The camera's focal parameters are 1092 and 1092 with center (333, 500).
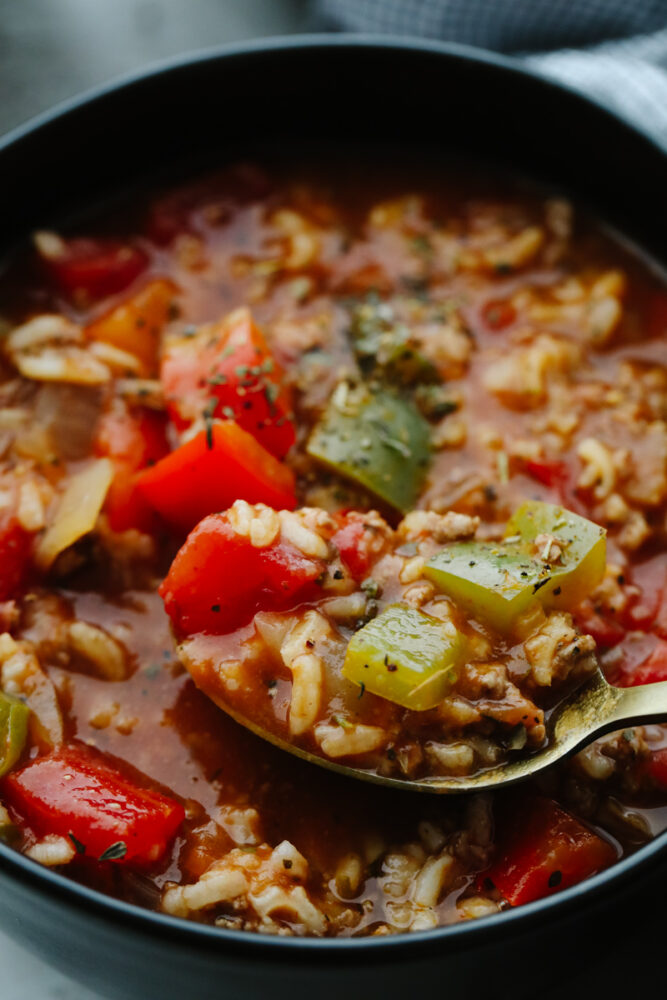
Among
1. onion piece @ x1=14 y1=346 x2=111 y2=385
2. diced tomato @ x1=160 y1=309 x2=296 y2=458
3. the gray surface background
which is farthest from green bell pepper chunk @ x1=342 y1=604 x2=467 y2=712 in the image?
the gray surface background

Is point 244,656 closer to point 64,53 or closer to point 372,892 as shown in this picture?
point 372,892

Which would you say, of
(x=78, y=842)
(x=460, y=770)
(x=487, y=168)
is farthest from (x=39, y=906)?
(x=487, y=168)

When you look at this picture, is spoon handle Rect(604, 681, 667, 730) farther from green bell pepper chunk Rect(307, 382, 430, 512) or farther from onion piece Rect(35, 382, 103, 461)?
onion piece Rect(35, 382, 103, 461)

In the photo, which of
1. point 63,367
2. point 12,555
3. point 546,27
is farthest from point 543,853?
point 546,27

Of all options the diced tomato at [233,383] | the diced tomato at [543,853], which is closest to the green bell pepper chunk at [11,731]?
the diced tomato at [233,383]

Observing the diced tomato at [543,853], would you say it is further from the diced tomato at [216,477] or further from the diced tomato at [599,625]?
the diced tomato at [216,477]

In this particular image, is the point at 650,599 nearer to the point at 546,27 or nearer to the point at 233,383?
the point at 233,383
